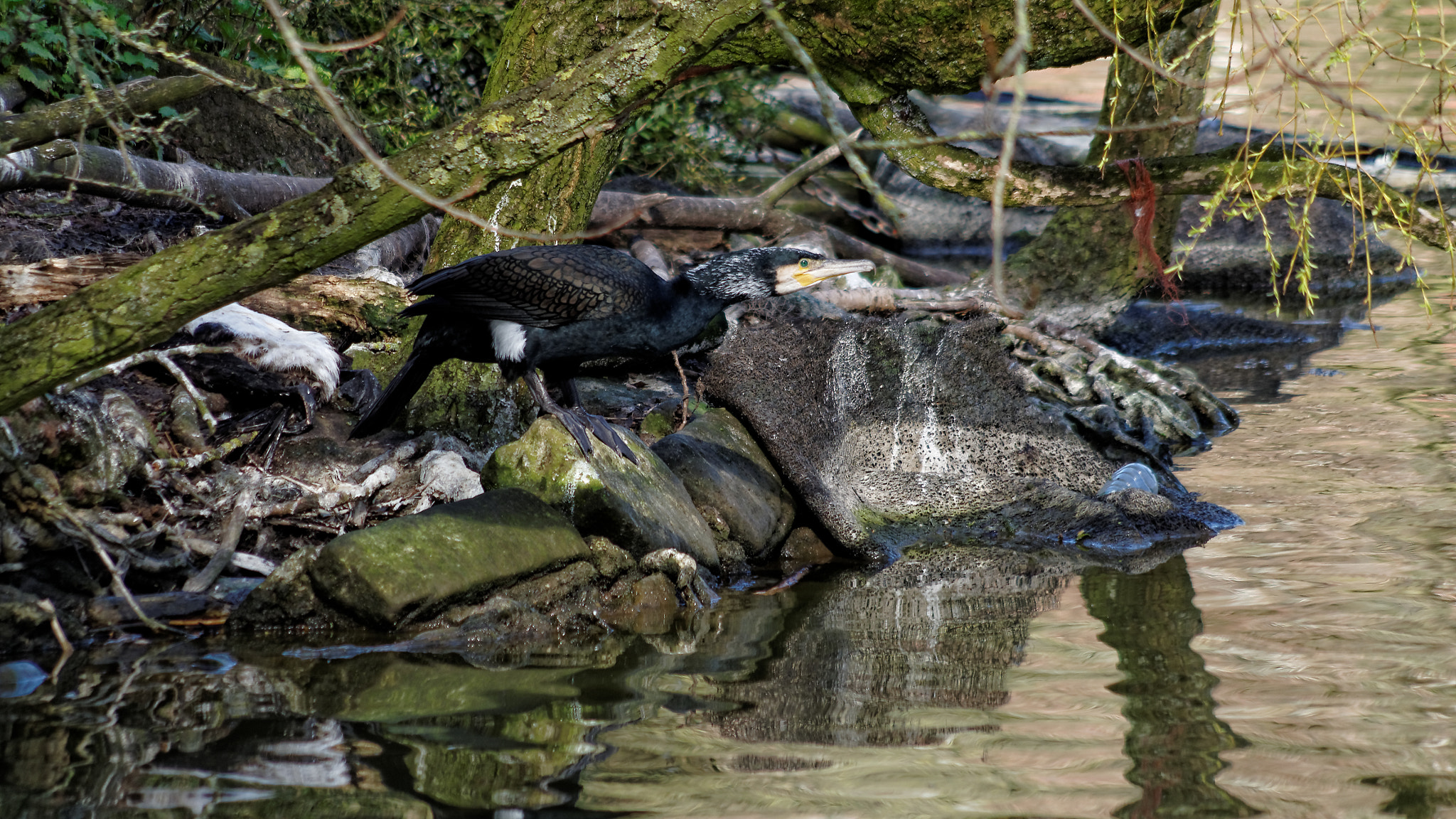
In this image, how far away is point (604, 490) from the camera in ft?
14.0

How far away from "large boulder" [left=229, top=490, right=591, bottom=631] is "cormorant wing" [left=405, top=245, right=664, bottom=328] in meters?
0.83

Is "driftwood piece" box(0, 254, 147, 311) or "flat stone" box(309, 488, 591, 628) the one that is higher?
"driftwood piece" box(0, 254, 147, 311)

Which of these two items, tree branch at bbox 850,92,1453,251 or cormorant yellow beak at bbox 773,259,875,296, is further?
cormorant yellow beak at bbox 773,259,875,296

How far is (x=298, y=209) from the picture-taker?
3.00 meters

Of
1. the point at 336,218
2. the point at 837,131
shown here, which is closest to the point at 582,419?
the point at 336,218

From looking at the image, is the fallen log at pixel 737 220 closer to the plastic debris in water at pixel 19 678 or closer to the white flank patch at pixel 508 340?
the white flank patch at pixel 508 340

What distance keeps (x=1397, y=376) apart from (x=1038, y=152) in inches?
260

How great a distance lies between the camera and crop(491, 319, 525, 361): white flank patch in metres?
4.40

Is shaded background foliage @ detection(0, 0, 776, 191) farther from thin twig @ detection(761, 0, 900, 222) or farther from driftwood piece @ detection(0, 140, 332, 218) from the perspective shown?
thin twig @ detection(761, 0, 900, 222)

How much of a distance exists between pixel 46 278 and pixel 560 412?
2.43m

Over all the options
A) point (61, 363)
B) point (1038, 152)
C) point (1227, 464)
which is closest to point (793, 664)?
point (61, 363)

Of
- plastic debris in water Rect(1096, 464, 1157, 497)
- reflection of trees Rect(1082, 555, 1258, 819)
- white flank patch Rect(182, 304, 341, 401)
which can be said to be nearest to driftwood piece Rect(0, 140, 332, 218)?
white flank patch Rect(182, 304, 341, 401)

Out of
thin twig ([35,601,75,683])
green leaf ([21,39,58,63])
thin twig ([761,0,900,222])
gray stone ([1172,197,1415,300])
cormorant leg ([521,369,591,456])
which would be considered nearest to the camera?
thin twig ([761,0,900,222])

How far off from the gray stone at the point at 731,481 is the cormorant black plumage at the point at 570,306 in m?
0.43
